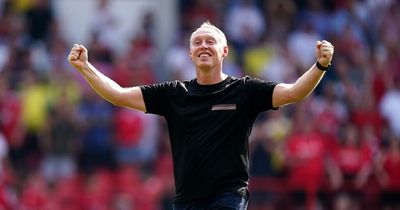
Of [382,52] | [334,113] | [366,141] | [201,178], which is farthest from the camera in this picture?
[382,52]

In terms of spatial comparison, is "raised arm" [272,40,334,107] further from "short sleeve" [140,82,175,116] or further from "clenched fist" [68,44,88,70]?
"clenched fist" [68,44,88,70]

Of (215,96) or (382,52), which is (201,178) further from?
(382,52)

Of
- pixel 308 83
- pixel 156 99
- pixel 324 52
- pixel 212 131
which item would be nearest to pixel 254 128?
pixel 156 99

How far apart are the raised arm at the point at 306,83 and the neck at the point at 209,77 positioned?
17.7 inches

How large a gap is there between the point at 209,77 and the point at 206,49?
0.21 m

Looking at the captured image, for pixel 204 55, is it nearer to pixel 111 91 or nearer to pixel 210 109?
pixel 210 109

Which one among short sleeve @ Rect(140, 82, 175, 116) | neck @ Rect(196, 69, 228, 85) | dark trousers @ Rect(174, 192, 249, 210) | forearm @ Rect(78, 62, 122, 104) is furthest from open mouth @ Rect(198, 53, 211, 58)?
dark trousers @ Rect(174, 192, 249, 210)

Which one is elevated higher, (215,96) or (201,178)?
(215,96)

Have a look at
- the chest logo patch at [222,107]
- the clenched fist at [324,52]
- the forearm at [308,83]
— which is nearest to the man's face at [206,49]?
the chest logo patch at [222,107]

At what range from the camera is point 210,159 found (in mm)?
8133

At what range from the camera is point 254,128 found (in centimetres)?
1608

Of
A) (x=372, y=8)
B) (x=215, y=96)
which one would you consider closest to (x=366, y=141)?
(x=372, y=8)

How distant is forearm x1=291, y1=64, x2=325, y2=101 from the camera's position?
8031 millimetres

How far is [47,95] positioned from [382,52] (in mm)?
5254
